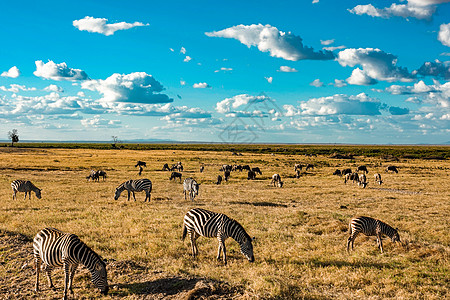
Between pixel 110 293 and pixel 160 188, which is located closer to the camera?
pixel 110 293

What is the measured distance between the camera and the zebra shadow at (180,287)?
8.45 meters

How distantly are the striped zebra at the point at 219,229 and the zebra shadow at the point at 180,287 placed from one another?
1831 mm

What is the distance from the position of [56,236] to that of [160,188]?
25.0m

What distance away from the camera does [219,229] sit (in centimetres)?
1090

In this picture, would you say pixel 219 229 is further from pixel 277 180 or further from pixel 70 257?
pixel 277 180

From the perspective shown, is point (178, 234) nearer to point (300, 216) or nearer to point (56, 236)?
point (56, 236)

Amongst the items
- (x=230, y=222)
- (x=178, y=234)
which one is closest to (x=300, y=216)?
(x=178, y=234)

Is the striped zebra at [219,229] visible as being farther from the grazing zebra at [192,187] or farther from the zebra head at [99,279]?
the grazing zebra at [192,187]

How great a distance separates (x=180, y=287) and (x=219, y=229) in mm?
2411

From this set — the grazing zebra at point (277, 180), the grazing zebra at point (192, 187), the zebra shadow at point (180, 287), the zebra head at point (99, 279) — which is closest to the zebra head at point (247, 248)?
the zebra shadow at point (180, 287)

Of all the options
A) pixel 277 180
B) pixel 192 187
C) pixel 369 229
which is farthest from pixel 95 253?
pixel 277 180

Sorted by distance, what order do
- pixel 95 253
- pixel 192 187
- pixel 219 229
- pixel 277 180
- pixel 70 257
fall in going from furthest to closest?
pixel 277 180 → pixel 192 187 → pixel 219 229 → pixel 95 253 → pixel 70 257

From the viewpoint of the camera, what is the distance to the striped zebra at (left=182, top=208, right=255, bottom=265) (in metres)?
10.7

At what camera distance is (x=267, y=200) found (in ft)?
87.2
